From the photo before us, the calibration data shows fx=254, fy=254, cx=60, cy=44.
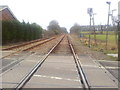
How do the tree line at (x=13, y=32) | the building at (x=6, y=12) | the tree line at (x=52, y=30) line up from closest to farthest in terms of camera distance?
the tree line at (x=13, y=32)
the building at (x=6, y=12)
the tree line at (x=52, y=30)

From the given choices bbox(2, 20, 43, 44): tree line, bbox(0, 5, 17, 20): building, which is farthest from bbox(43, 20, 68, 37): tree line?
bbox(2, 20, 43, 44): tree line

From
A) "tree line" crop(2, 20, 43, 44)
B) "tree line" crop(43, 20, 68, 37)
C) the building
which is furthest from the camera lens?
"tree line" crop(43, 20, 68, 37)

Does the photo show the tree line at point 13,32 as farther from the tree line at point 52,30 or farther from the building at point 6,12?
the tree line at point 52,30

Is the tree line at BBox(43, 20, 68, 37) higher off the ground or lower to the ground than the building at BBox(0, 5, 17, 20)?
lower

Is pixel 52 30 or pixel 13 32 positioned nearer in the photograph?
pixel 13 32

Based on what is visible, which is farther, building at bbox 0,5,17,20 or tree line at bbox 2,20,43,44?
building at bbox 0,5,17,20

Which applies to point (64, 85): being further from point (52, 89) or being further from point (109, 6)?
point (109, 6)

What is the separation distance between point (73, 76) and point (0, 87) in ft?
9.98

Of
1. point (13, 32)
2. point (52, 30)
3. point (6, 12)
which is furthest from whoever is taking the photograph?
point (52, 30)

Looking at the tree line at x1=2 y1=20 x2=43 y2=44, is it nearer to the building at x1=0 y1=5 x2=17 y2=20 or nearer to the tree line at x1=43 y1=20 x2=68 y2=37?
the building at x1=0 y1=5 x2=17 y2=20

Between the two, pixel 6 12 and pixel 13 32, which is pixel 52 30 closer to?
pixel 6 12

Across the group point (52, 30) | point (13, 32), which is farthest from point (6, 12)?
point (52, 30)

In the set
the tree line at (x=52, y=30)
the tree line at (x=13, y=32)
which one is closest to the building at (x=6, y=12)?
the tree line at (x=13, y=32)

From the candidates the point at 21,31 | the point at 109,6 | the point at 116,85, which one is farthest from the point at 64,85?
the point at 21,31
